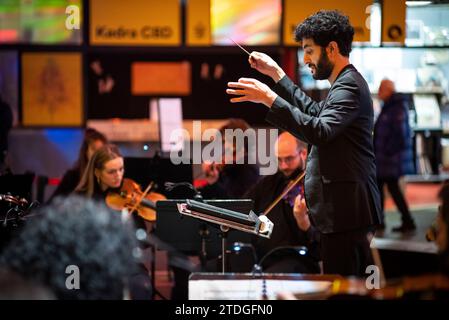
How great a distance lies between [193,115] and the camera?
7.69m

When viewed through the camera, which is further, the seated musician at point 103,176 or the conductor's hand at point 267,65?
the seated musician at point 103,176

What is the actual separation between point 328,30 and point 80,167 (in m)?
2.97

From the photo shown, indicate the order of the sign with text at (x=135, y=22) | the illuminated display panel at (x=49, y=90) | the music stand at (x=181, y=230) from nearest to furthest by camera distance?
the music stand at (x=181, y=230) → the sign with text at (x=135, y=22) → the illuminated display panel at (x=49, y=90)

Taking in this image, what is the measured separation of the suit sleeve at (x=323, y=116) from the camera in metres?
3.18

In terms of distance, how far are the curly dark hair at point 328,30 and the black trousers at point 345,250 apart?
2.49 ft

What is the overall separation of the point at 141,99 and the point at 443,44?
283 centimetres

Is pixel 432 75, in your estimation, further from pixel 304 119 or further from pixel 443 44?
pixel 304 119

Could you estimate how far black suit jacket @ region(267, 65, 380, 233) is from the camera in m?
3.28

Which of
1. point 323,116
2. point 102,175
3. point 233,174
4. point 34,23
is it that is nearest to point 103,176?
point 102,175

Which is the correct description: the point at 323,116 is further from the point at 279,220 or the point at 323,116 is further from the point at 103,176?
the point at 103,176

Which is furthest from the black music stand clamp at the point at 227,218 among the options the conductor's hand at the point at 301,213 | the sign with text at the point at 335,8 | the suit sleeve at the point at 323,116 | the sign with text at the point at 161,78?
the sign with text at the point at 161,78

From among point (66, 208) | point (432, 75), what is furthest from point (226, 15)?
point (66, 208)

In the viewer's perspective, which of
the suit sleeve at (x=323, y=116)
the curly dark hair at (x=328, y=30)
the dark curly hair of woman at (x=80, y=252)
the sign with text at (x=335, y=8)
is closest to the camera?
the dark curly hair of woman at (x=80, y=252)

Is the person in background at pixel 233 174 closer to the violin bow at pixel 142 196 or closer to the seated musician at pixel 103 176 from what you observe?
the violin bow at pixel 142 196
